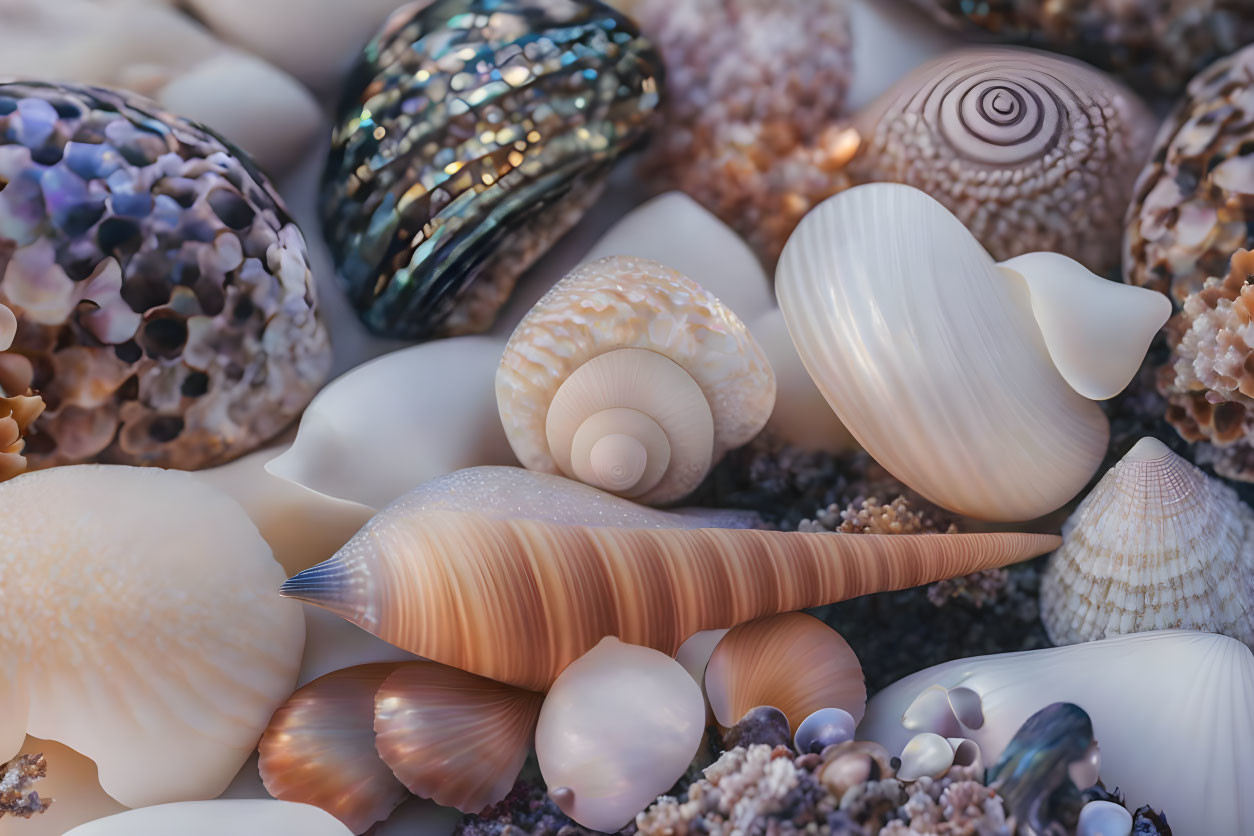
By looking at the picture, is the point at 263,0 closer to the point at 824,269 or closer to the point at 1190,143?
the point at 824,269

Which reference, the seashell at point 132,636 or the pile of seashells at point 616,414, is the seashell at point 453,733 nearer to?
the pile of seashells at point 616,414

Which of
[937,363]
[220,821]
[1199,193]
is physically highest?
[1199,193]

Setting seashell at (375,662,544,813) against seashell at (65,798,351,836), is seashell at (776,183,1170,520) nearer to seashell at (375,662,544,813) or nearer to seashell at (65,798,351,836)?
seashell at (375,662,544,813)

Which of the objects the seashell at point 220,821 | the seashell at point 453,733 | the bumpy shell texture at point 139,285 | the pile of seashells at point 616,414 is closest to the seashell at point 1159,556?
the pile of seashells at point 616,414

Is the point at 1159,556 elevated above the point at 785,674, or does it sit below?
above

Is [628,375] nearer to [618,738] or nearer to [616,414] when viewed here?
[616,414]

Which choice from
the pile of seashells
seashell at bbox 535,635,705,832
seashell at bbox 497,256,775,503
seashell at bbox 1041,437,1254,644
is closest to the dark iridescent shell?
the pile of seashells

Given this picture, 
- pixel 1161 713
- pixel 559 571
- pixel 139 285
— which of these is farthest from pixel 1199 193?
pixel 139 285
